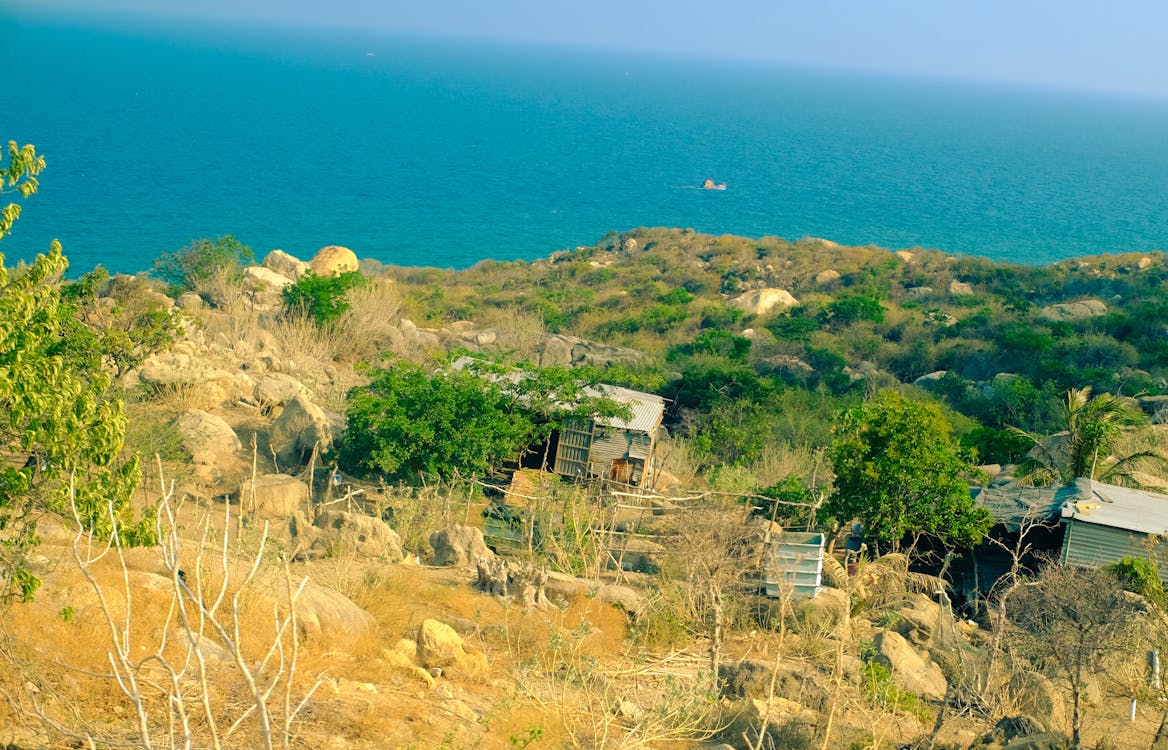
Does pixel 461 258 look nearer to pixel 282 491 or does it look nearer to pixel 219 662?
pixel 282 491

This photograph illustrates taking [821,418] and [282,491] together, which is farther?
[821,418]

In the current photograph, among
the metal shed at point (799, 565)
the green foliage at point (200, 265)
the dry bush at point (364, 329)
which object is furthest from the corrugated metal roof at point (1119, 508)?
the green foliage at point (200, 265)

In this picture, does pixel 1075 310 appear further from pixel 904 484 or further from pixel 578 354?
pixel 904 484

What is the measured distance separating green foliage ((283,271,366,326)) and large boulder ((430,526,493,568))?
13.9 metres

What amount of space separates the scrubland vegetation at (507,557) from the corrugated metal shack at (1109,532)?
516 mm

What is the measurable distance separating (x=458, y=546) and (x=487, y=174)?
89.3m

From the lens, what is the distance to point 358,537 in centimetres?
1180

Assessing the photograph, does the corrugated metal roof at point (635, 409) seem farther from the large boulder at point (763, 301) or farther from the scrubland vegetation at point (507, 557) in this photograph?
the large boulder at point (763, 301)

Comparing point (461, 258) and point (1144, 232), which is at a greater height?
point (1144, 232)

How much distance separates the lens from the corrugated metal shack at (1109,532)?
42.3 feet

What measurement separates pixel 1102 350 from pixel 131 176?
72.0m

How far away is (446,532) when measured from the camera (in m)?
12.6

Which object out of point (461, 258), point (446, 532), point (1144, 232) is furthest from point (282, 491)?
point (1144, 232)

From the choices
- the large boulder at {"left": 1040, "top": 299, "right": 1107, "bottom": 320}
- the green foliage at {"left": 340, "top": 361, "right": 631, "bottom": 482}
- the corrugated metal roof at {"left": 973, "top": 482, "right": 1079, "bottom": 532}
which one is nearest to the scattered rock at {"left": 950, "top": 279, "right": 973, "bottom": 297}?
the large boulder at {"left": 1040, "top": 299, "right": 1107, "bottom": 320}
